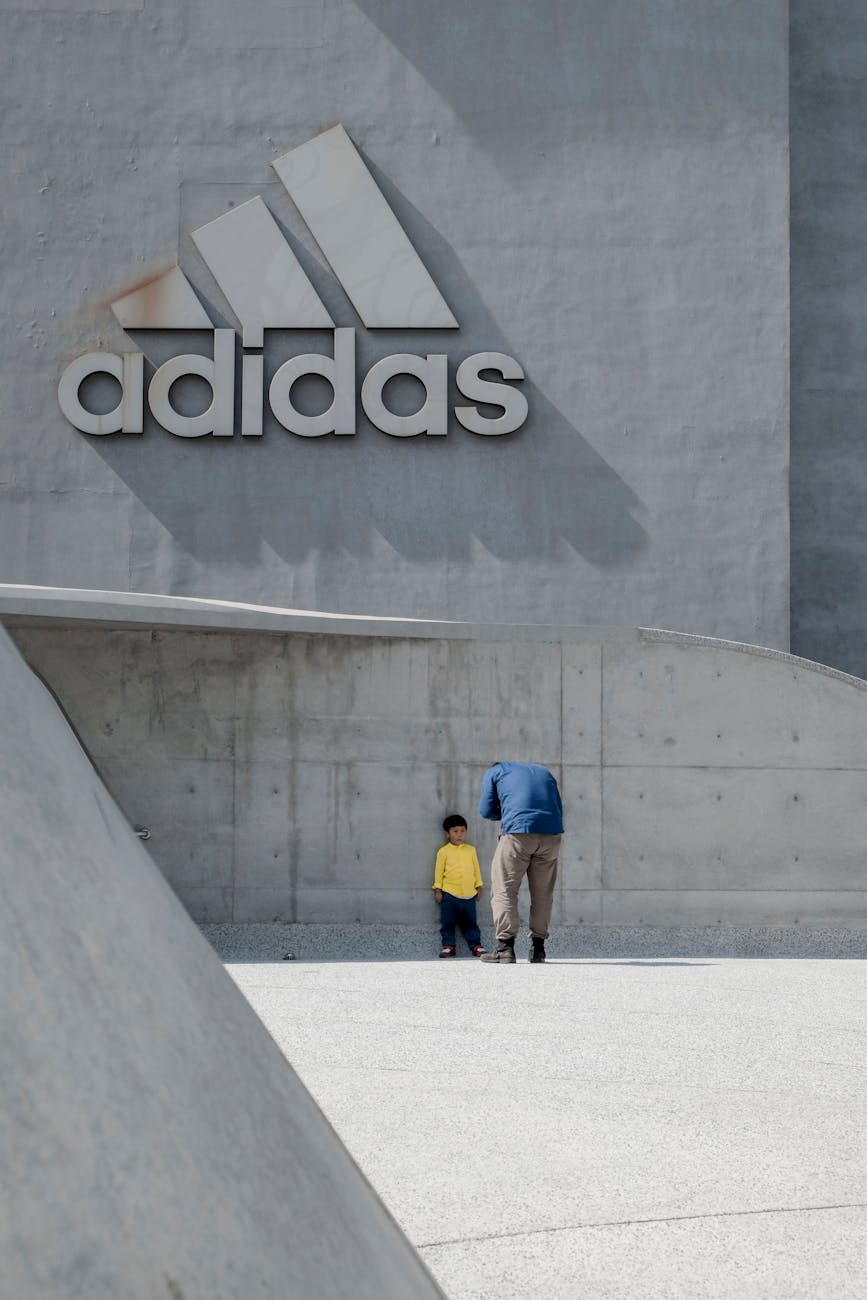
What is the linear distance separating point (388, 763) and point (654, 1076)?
6863mm

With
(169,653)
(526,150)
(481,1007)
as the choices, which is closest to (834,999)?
(481,1007)

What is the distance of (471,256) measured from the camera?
15.4 meters

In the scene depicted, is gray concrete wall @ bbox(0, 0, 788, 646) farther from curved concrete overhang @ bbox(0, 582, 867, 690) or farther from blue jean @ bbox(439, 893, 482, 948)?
blue jean @ bbox(439, 893, 482, 948)

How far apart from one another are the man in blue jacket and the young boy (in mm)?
937

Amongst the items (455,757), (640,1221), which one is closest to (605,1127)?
(640,1221)

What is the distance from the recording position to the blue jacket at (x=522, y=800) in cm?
1048

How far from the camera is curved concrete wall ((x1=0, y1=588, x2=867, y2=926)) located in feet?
39.4

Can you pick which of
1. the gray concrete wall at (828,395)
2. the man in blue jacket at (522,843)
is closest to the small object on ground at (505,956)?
the man in blue jacket at (522,843)

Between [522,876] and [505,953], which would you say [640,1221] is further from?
[505,953]

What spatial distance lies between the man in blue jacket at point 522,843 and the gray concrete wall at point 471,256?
4.89 metres

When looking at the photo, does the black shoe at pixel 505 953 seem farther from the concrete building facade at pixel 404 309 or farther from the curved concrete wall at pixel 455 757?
the concrete building facade at pixel 404 309

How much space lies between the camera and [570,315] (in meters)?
15.4

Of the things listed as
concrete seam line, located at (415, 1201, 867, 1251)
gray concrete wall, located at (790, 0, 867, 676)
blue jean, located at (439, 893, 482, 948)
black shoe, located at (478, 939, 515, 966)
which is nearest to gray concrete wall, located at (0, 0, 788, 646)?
gray concrete wall, located at (790, 0, 867, 676)

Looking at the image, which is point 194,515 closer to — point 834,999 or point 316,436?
A: point 316,436
